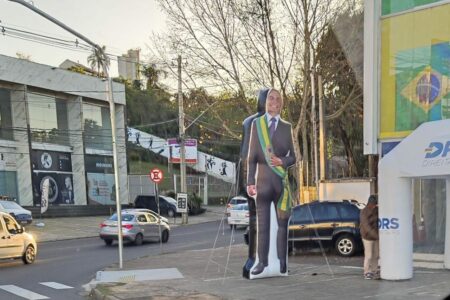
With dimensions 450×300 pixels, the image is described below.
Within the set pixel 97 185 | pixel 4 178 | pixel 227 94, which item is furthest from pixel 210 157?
pixel 227 94

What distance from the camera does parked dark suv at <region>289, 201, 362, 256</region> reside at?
55.1ft

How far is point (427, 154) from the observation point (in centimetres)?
1108

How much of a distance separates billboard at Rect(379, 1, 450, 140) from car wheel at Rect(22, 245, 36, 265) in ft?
35.2

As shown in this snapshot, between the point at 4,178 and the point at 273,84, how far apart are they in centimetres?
2072

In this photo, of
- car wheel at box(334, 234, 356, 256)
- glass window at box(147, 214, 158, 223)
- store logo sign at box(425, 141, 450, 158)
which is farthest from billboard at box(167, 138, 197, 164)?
store logo sign at box(425, 141, 450, 158)

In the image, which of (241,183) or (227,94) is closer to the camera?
(241,183)

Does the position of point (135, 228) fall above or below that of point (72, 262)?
below

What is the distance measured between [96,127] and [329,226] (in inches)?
1198

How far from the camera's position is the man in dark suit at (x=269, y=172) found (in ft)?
42.1

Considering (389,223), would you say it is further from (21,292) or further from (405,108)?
(21,292)

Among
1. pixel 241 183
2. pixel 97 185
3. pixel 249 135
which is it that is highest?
pixel 249 135

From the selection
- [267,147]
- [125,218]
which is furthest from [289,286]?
[125,218]

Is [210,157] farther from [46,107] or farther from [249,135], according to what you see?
[249,135]

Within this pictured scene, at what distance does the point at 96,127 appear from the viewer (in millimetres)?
44500
